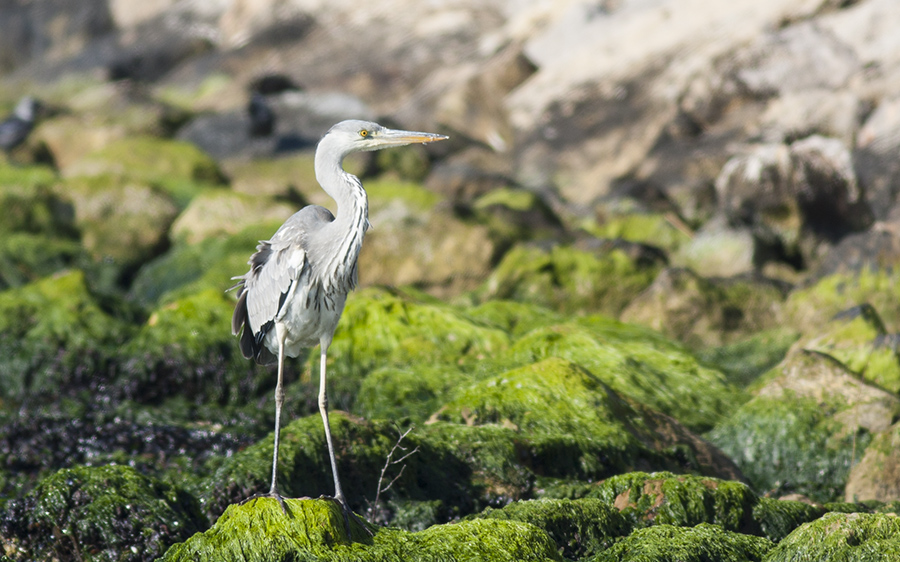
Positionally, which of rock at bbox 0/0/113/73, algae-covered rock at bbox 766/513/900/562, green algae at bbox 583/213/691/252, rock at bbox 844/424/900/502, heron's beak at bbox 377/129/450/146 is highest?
heron's beak at bbox 377/129/450/146

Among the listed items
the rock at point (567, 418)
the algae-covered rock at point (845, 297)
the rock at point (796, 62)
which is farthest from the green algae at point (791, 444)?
the rock at point (796, 62)

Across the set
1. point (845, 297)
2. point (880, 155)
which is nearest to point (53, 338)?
point (845, 297)

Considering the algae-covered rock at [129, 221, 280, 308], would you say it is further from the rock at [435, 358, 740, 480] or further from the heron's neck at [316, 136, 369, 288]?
the heron's neck at [316, 136, 369, 288]

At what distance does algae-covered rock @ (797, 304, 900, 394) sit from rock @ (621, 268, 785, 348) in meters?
1.37

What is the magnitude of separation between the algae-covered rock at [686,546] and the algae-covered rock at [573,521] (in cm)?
19

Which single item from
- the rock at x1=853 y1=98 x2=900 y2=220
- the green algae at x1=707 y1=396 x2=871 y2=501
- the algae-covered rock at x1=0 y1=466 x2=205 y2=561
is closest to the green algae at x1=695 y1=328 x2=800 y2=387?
the green algae at x1=707 y1=396 x2=871 y2=501

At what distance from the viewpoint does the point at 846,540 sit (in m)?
3.90

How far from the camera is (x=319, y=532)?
387cm

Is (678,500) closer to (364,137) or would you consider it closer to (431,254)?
(364,137)

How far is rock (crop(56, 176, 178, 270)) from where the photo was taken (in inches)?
537

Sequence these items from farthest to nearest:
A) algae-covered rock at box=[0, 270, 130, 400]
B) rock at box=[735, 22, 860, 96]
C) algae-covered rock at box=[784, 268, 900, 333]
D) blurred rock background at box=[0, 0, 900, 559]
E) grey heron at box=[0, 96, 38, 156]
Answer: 1. grey heron at box=[0, 96, 38, 156]
2. rock at box=[735, 22, 860, 96]
3. algae-covered rock at box=[784, 268, 900, 333]
4. algae-covered rock at box=[0, 270, 130, 400]
5. blurred rock background at box=[0, 0, 900, 559]

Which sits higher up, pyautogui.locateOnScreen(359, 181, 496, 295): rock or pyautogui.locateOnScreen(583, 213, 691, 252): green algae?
pyautogui.locateOnScreen(359, 181, 496, 295): rock

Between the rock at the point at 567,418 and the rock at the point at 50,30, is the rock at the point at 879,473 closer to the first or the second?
the rock at the point at 567,418

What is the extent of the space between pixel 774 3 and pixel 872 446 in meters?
14.1
